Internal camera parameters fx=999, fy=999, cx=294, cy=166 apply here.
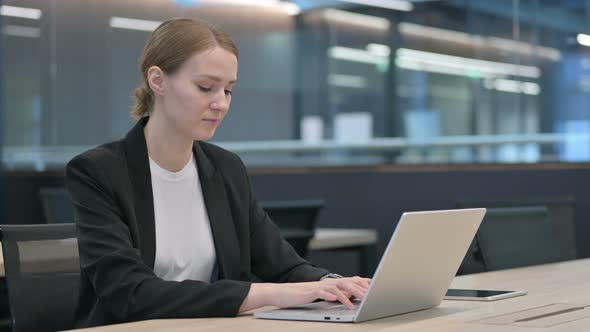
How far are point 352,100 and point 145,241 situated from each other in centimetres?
422

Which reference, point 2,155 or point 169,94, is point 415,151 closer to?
point 2,155

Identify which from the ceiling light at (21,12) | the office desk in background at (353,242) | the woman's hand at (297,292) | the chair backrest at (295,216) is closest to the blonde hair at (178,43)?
the woman's hand at (297,292)

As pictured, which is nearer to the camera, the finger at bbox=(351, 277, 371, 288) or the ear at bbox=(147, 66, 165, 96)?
A: the finger at bbox=(351, 277, 371, 288)

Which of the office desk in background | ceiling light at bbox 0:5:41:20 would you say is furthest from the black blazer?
ceiling light at bbox 0:5:41:20

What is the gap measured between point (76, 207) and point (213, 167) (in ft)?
1.34

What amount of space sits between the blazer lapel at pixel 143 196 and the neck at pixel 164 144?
55 mm

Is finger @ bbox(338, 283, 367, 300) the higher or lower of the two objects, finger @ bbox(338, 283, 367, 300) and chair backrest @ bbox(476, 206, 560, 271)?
the higher

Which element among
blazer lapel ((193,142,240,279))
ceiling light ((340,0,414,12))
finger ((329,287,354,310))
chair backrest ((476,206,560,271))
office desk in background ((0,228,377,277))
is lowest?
office desk in background ((0,228,377,277))

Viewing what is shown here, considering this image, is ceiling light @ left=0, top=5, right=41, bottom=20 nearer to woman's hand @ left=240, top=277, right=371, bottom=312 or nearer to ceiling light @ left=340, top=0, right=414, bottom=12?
ceiling light @ left=340, top=0, right=414, bottom=12

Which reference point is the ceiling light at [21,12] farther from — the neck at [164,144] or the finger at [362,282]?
the finger at [362,282]

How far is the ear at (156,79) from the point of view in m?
A: 2.38

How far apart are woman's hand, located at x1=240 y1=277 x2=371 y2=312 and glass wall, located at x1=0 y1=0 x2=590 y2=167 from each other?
3762 mm

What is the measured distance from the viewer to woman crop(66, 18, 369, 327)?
203 cm

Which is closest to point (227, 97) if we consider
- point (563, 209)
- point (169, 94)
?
point (169, 94)
